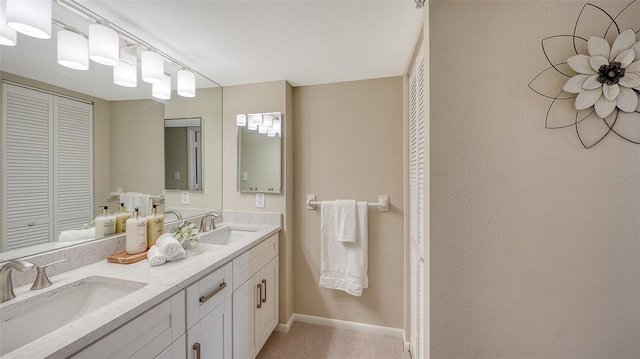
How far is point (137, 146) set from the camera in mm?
1451

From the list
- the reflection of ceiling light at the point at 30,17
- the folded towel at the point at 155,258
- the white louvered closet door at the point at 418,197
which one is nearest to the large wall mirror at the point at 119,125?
the reflection of ceiling light at the point at 30,17

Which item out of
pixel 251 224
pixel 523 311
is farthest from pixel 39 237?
pixel 523 311

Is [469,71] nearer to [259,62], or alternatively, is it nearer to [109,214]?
[259,62]

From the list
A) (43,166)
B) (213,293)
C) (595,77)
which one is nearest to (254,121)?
(43,166)

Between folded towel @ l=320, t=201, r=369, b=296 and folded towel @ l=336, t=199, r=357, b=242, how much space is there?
35 mm

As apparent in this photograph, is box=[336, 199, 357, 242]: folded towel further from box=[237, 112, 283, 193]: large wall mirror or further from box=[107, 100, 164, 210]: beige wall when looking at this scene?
box=[107, 100, 164, 210]: beige wall

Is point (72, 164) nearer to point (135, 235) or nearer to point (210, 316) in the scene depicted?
point (135, 235)

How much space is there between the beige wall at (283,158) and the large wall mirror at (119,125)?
86mm

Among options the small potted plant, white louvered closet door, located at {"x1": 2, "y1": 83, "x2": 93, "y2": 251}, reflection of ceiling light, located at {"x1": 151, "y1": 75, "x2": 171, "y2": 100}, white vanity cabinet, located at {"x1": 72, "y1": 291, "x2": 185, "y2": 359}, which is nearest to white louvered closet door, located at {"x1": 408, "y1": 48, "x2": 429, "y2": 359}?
white vanity cabinet, located at {"x1": 72, "y1": 291, "x2": 185, "y2": 359}

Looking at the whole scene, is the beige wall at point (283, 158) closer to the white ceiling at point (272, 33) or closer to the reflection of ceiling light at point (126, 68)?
the white ceiling at point (272, 33)

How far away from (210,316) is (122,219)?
76 cm

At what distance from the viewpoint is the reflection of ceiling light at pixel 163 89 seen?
1.51m

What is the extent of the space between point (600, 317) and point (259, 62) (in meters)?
2.21

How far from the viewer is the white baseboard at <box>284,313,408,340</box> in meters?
1.92
